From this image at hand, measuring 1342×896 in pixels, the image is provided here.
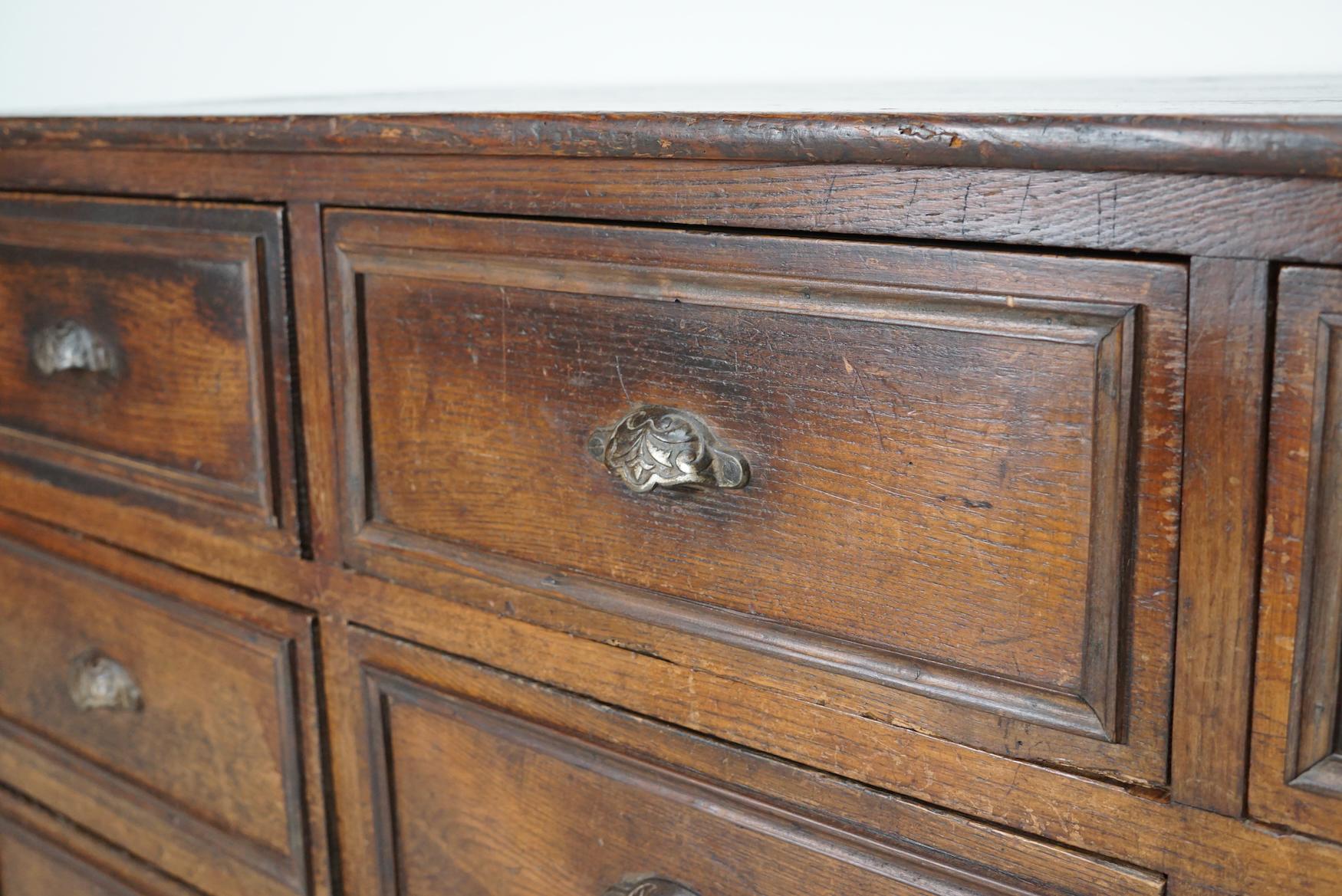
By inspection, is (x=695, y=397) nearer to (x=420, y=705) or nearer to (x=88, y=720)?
(x=420, y=705)

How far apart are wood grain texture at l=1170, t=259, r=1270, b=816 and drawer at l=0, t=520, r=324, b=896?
48cm

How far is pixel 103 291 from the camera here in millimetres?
786

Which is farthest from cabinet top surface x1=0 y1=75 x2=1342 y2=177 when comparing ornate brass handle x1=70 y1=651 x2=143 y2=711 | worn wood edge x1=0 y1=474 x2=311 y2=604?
ornate brass handle x1=70 y1=651 x2=143 y2=711

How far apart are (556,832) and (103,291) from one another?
16.5 inches

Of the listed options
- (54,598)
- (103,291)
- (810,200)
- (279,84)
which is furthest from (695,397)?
(279,84)

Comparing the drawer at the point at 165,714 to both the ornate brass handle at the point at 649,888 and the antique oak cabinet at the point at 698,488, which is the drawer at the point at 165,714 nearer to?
the antique oak cabinet at the point at 698,488

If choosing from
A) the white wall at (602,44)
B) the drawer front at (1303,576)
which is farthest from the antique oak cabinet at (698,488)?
the white wall at (602,44)

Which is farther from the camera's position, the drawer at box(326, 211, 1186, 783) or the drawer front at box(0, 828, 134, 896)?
the drawer front at box(0, 828, 134, 896)

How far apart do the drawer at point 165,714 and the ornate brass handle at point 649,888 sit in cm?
22

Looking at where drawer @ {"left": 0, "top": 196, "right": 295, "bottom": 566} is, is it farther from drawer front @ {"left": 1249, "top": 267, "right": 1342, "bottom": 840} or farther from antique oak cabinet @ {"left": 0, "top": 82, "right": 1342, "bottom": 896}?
drawer front @ {"left": 1249, "top": 267, "right": 1342, "bottom": 840}

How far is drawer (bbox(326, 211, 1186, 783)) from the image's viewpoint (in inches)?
18.6

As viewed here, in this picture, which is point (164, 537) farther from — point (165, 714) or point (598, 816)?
point (598, 816)

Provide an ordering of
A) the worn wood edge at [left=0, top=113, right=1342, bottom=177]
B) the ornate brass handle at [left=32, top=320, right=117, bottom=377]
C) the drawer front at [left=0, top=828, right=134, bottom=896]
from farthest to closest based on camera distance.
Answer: the drawer front at [left=0, top=828, right=134, bottom=896], the ornate brass handle at [left=32, top=320, right=117, bottom=377], the worn wood edge at [left=0, top=113, right=1342, bottom=177]

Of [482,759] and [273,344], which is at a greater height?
[273,344]
